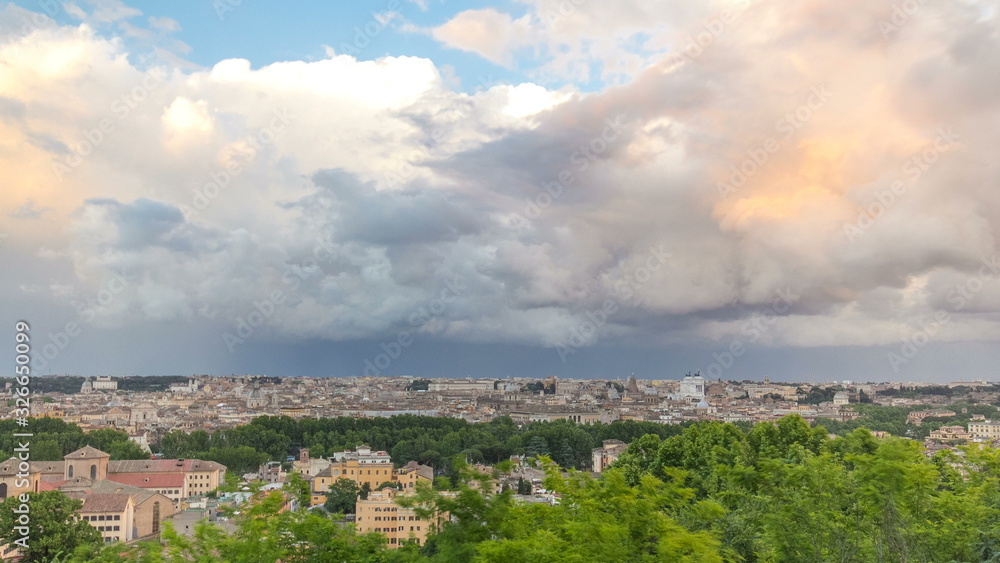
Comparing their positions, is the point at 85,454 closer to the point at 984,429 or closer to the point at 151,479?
the point at 151,479

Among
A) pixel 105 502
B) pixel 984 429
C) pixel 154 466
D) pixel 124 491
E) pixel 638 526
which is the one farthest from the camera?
pixel 984 429

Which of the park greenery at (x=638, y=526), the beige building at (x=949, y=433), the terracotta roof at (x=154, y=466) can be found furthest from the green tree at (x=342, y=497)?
the beige building at (x=949, y=433)

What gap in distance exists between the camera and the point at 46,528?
19.6 metres

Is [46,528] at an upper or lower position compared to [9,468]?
upper

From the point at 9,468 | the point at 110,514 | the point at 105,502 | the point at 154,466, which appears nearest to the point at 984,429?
the point at 154,466

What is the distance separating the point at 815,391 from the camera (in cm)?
12344

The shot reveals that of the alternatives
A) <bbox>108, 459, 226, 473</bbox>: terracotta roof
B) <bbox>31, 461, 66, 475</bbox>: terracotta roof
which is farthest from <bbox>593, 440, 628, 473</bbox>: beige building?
<bbox>31, 461, 66, 475</bbox>: terracotta roof

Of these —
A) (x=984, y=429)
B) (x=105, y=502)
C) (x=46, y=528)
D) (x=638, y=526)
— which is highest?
(x=638, y=526)

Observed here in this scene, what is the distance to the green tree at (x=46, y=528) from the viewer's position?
760 inches

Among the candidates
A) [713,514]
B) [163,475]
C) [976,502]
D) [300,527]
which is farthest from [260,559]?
[163,475]

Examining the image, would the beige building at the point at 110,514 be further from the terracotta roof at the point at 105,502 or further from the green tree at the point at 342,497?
the green tree at the point at 342,497

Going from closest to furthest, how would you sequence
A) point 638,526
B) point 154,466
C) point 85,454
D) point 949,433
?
point 638,526 → point 85,454 → point 154,466 → point 949,433

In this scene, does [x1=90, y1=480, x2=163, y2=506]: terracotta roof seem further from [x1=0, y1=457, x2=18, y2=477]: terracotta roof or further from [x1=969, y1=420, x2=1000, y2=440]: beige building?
[x1=969, y1=420, x2=1000, y2=440]: beige building

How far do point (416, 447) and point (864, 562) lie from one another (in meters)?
41.7
